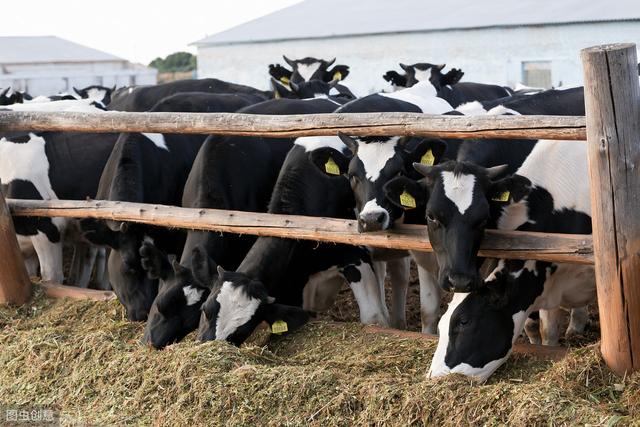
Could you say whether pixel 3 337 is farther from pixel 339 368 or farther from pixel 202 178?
pixel 339 368

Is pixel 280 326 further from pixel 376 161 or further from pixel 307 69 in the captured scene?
pixel 307 69

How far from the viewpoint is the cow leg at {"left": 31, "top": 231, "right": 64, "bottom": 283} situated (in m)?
8.55

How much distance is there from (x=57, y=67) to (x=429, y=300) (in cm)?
3602

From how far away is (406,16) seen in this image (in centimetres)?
2872

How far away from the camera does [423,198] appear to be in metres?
5.64

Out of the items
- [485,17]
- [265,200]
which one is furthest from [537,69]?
[265,200]

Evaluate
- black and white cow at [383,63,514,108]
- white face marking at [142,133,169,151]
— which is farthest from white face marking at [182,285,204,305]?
black and white cow at [383,63,514,108]

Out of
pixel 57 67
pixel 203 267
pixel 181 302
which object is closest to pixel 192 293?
pixel 181 302

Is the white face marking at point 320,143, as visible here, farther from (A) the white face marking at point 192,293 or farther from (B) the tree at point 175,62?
(B) the tree at point 175,62

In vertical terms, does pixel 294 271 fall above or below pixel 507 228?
below

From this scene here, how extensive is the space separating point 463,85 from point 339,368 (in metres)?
6.86

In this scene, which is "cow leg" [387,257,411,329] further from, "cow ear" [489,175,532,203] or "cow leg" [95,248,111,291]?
"cow leg" [95,248,111,291]

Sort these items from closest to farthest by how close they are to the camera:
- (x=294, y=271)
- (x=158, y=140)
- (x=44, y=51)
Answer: (x=294, y=271) → (x=158, y=140) → (x=44, y=51)

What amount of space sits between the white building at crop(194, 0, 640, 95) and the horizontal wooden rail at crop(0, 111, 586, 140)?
57.3 ft
